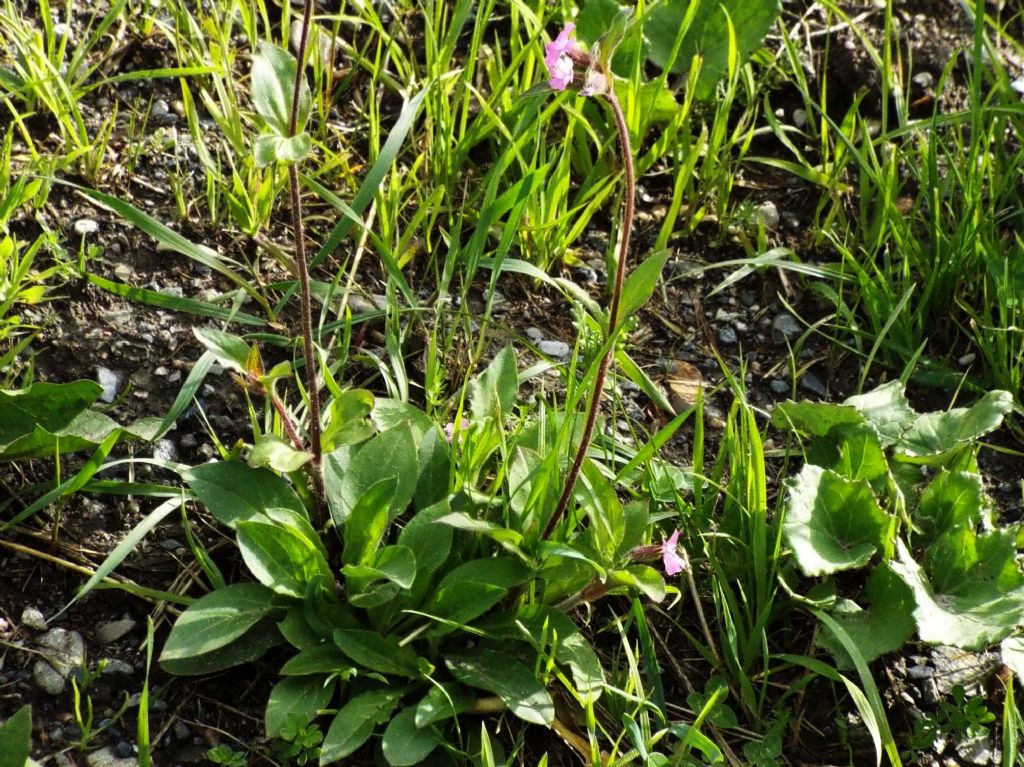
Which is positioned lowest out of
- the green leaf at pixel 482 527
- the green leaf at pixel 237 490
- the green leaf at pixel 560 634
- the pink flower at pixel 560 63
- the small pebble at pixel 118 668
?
the small pebble at pixel 118 668

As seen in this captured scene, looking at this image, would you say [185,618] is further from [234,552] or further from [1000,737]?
[1000,737]

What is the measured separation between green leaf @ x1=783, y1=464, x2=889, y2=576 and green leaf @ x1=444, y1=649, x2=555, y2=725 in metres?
0.51

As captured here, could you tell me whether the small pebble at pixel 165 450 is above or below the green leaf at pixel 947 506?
below

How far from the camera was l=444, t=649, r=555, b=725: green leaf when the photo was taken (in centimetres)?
171

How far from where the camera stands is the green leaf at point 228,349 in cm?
173

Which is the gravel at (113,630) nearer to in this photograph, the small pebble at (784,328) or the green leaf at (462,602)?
the green leaf at (462,602)

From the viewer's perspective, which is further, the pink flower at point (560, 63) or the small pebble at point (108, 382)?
the small pebble at point (108, 382)

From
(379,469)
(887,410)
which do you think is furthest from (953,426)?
(379,469)

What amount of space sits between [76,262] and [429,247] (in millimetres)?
721

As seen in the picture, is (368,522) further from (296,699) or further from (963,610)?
(963,610)

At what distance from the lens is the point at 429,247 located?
7.55 ft

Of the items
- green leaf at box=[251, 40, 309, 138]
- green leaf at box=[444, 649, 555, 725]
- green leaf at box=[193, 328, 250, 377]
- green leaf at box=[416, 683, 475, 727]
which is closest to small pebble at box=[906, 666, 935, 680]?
green leaf at box=[444, 649, 555, 725]

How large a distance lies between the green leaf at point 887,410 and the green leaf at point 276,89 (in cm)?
117

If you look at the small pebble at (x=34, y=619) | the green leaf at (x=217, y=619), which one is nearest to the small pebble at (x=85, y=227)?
the small pebble at (x=34, y=619)
